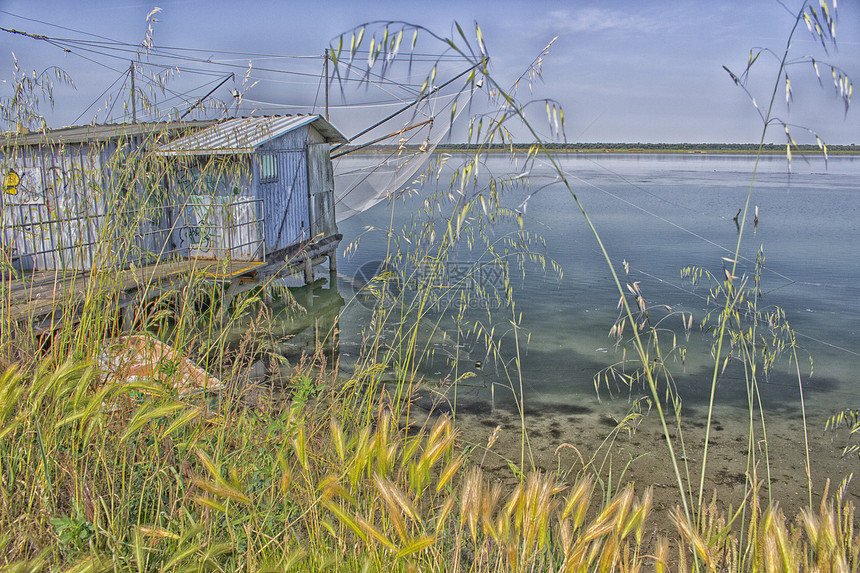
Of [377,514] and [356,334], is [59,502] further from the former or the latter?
[356,334]

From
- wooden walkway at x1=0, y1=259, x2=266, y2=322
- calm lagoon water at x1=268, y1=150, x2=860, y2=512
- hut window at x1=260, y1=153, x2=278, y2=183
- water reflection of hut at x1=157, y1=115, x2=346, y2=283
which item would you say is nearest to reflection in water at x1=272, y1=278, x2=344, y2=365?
calm lagoon water at x1=268, y1=150, x2=860, y2=512

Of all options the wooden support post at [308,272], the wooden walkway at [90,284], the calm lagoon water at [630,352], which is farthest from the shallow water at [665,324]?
the wooden walkway at [90,284]

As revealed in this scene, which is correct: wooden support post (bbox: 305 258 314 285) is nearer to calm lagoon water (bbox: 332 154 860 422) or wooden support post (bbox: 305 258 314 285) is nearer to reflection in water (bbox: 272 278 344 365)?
reflection in water (bbox: 272 278 344 365)

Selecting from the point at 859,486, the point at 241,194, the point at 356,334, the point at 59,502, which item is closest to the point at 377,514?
the point at 59,502

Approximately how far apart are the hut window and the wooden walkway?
178 cm

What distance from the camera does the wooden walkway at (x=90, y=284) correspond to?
2.06m

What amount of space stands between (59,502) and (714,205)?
30713 mm

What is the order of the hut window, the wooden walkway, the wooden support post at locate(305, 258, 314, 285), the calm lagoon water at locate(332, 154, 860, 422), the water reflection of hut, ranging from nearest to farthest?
the wooden walkway, the calm lagoon water at locate(332, 154, 860, 422), the water reflection of hut, the hut window, the wooden support post at locate(305, 258, 314, 285)

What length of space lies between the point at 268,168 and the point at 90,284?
30.7ft

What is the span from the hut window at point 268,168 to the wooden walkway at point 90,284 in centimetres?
178

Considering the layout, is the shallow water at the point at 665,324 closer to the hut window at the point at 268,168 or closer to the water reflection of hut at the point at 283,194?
the water reflection of hut at the point at 283,194

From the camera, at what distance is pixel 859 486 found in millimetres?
4539

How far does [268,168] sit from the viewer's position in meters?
10.9

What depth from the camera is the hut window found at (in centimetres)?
1070
